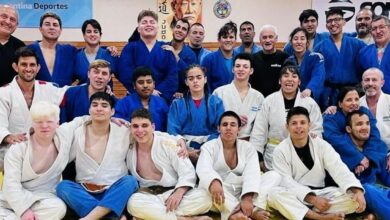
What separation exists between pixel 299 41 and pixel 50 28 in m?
2.62

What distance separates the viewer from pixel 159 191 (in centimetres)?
354

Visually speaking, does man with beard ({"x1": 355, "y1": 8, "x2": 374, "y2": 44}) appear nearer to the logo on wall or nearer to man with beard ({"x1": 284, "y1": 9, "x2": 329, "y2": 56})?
man with beard ({"x1": 284, "y1": 9, "x2": 329, "y2": 56})

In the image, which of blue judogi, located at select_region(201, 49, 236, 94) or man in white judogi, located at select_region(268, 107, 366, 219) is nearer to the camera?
man in white judogi, located at select_region(268, 107, 366, 219)

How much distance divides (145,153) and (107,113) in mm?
465

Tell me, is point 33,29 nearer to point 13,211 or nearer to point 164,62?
point 164,62

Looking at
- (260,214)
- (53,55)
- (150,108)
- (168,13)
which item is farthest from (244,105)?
(168,13)

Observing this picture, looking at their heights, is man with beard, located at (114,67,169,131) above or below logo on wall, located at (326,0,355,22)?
below

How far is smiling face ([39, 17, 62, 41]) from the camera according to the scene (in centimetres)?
437

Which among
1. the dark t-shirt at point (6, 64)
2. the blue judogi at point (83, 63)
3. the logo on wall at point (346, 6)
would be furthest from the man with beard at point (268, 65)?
the logo on wall at point (346, 6)

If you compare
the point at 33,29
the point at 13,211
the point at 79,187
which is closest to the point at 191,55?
the point at 79,187

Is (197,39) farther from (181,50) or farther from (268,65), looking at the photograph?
(268,65)

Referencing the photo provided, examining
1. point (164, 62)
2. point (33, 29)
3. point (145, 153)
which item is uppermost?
point (33, 29)

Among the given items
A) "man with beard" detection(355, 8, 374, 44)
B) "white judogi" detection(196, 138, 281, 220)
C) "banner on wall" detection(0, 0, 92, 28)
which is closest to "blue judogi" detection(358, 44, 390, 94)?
"man with beard" detection(355, 8, 374, 44)

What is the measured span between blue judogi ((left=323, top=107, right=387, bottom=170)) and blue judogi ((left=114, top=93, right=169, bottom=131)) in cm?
157
